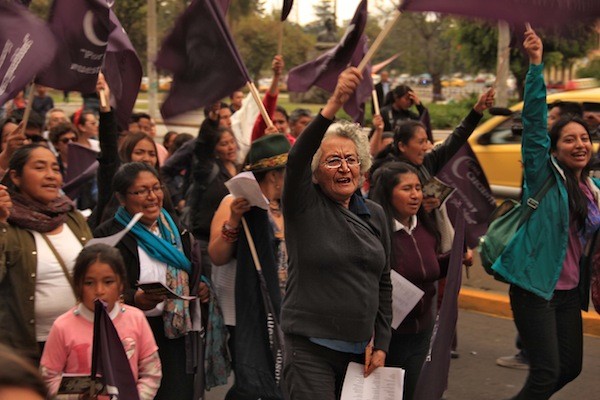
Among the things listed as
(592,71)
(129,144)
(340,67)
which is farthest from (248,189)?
(592,71)

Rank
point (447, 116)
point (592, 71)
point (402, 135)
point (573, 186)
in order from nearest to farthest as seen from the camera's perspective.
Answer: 1. point (573, 186)
2. point (402, 135)
3. point (592, 71)
4. point (447, 116)

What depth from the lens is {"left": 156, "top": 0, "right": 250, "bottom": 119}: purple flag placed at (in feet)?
18.4

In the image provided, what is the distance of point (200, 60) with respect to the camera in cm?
568

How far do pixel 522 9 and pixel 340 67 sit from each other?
3.16 m

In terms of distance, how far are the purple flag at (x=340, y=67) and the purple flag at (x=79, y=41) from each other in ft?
5.16

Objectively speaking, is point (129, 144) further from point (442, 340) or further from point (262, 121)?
point (442, 340)

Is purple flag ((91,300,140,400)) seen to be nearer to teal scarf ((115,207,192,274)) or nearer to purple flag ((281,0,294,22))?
teal scarf ((115,207,192,274))

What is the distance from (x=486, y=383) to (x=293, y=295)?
3243 millimetres

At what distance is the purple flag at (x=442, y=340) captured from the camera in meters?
4.38

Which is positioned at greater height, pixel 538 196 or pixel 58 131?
pixel 58 131

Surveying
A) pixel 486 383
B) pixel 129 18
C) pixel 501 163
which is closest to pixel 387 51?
pixel 129 18

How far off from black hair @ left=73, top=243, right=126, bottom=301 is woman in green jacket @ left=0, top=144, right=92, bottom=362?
0.24m

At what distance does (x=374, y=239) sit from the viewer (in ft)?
13.4

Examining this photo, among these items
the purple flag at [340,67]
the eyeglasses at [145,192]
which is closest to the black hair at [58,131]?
the purple flag at [340,67]
